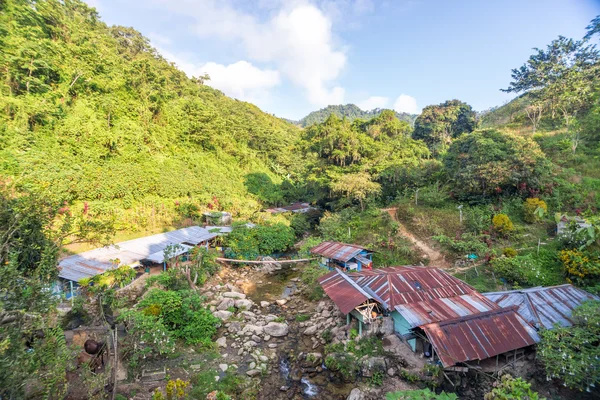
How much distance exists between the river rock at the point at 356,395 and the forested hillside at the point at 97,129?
12700mm

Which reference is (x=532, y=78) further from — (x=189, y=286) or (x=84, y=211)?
(x=84, y=211)

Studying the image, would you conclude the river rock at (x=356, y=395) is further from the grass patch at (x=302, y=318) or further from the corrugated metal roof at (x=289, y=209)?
the corrugated metal roof at (x=289, y=209)

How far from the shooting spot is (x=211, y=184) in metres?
28.2

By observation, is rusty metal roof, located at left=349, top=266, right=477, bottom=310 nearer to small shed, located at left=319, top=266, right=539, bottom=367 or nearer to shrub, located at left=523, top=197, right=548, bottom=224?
small shed, located at left=319, top=266, right=539, bottom=367

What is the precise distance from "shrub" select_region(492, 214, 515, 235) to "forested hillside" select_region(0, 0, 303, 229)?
20031 millimetres

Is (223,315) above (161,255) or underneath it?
underneath

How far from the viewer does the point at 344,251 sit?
15.1m

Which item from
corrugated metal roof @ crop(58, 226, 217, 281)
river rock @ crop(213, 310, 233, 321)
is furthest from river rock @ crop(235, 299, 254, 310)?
corrugated metal roof @ crop(58, 226, 217, 281)

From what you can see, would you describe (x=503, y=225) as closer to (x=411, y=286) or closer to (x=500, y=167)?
(x=500, y=167)

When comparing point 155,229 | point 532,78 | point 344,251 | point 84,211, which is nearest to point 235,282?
point 344,251

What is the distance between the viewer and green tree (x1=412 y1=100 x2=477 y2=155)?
3412 cm

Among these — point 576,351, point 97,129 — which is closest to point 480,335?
point 576,351

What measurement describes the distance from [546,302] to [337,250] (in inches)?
357

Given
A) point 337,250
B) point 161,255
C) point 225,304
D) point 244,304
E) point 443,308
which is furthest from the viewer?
point 337,250
